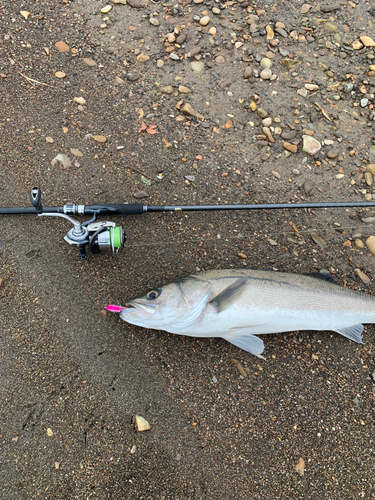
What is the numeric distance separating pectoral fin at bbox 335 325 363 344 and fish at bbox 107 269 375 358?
0.05m

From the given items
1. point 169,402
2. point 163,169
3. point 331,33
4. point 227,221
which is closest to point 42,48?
point 163,169

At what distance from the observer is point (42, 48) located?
3.23m

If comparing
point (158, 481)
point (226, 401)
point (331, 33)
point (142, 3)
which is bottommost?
point (158, 481)

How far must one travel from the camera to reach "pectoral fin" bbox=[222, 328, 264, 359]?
236 cm

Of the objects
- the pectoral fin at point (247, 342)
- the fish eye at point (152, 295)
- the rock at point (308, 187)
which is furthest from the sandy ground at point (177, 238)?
the fish eye at point (152, 295)

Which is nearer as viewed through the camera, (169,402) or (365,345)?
(169,402)

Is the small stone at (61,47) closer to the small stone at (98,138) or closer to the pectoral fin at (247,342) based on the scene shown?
the small stone at (98,138)

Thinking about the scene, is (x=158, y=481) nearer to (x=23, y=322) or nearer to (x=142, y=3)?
(x=23, y=322)

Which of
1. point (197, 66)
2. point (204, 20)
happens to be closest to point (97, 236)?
point (197, 66)

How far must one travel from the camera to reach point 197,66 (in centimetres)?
330

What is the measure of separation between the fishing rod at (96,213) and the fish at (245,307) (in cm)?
47

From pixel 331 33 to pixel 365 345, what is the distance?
131 inches

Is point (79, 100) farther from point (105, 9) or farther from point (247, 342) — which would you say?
point (247, 342)

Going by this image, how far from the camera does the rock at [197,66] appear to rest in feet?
10.8
